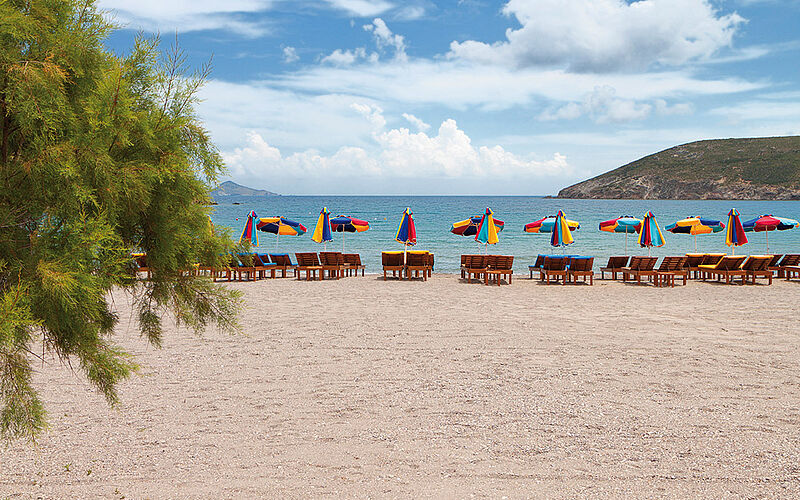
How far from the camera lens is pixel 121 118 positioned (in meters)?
2.46

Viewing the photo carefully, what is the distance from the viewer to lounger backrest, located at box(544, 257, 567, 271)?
1625 centimetres

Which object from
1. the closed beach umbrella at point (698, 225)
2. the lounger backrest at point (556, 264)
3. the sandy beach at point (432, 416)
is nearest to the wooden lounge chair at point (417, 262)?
the lounger backrest at point (556, 264)

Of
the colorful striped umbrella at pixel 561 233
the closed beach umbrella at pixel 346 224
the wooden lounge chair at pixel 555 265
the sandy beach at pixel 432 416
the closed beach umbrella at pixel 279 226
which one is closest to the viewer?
the sandy beach at pixel 432 416

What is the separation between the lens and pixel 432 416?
17.2ft

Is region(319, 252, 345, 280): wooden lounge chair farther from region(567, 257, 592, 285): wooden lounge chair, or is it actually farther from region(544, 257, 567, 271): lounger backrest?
region(567, 257, 592, 285): wooden lounge chair

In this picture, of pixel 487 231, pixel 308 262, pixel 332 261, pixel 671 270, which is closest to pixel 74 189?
pixel 332 261

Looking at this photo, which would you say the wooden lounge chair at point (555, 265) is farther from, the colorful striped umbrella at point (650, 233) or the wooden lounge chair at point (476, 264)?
the colorful striped umbrella at point (650, 233)

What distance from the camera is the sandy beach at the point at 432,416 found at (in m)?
3.99

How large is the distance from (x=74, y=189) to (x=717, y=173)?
13419 centimetres

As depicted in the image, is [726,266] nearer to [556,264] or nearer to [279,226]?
[556,264]

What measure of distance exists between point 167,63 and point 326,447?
310 cm

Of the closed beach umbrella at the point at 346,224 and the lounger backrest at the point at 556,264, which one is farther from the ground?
the closed beach umbrella at the point at 346,224

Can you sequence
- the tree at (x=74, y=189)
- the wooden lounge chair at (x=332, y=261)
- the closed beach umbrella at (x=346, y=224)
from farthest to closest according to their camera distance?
the closed beach umbrella at (x=346, y=224) < the wooden lounge chair at (x=332, y=261) < the tree at (x=74, y=189)

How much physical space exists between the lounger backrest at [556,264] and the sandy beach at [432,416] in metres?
6.49
